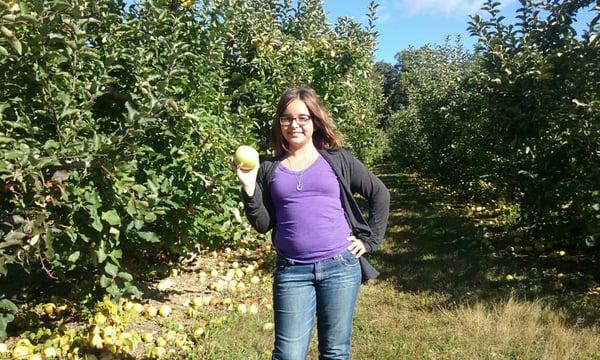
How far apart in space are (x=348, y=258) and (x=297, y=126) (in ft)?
2.10

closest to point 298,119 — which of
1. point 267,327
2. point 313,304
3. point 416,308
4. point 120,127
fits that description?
point 313,304

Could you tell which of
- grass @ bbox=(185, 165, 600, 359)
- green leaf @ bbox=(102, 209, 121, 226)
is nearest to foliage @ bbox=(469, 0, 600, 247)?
grass @ bbox=(185, 165, 600, 359)

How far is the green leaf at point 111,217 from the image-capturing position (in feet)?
9.61

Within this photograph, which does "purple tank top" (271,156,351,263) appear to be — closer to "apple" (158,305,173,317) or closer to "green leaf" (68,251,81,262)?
"green leaf" (68,251,81,262)

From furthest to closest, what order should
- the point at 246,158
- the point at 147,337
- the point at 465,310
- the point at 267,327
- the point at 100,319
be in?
the point at 465,310, the point at 267,327, the point at 147,337, the point at 100,319, the point at 246,158

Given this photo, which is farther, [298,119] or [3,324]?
[3,324]

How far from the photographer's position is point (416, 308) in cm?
429

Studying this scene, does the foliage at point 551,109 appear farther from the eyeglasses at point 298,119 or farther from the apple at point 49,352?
the apple at point 49,352

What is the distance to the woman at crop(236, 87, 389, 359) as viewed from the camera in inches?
88.0

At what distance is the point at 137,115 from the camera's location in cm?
267

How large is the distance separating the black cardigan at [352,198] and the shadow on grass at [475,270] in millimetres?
2131

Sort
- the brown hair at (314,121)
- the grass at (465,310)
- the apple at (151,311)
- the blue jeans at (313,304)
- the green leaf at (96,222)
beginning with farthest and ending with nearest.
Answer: the apple at (151,311) < the grass at (465,310) < the green leaf at (96,222) < the brown hair at (314,121) < the blue jeans at (313,304)

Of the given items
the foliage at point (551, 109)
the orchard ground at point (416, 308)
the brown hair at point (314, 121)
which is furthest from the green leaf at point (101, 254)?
the foliage at point (551, 109)

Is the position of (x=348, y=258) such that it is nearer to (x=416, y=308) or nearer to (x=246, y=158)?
(x=246, y=158)
